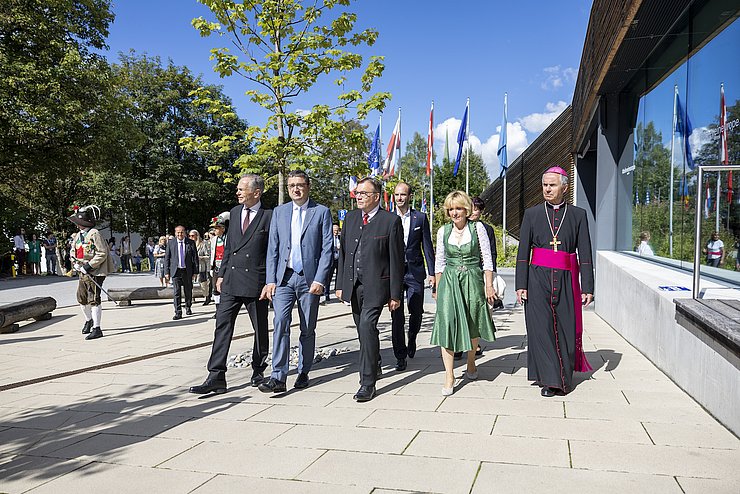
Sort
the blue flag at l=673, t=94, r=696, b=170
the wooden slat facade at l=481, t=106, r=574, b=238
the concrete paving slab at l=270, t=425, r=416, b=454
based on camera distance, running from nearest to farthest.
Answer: the concrete paving slab at l=270, t=425, r=416, b=454, the blue flag at l=673, t=94, r=696, b=170, the wooden slat facade at l=481, t=106, r=574, b=238

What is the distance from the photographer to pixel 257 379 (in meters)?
6.09

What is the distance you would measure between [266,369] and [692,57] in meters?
6.34

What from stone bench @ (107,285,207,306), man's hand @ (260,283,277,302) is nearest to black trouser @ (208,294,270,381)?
man's hand @ (260,283,277,302)

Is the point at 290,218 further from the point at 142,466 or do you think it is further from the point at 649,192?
the point at 649,192

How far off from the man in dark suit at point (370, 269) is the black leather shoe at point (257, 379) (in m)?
1.14

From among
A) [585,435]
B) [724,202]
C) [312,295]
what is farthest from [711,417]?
[312,295]

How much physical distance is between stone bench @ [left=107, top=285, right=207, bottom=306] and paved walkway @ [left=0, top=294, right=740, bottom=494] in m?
7.02

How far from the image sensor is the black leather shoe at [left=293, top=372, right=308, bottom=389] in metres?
5.93

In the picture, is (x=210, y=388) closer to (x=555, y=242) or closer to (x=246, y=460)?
(x=246, y=460)

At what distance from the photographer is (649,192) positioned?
9484 mm

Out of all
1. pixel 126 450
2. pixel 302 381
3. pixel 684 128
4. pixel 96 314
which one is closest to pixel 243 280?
pixel 302 381

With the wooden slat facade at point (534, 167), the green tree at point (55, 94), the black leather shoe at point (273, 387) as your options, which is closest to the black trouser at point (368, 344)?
the black leather shoe at point (273, 387)

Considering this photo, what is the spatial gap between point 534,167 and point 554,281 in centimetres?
2149

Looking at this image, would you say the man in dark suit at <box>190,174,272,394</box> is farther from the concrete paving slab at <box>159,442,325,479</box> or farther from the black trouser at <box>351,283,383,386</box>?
the concrete paving slab at <box>159,442,325,479</box>
